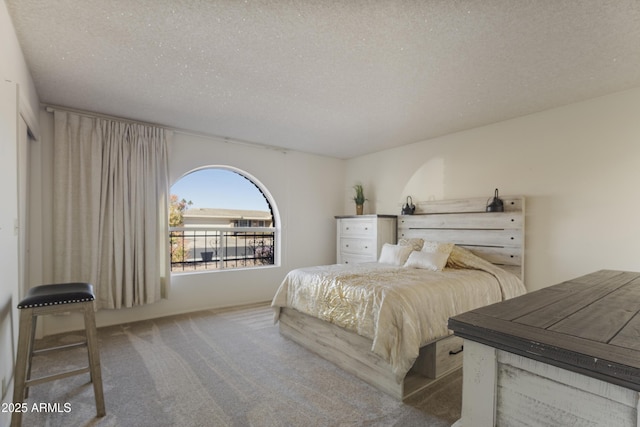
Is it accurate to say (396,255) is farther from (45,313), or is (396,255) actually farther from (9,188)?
(9,188)

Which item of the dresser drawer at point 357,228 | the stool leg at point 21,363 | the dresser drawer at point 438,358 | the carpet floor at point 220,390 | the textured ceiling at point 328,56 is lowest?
the carpet floor at point 220,390

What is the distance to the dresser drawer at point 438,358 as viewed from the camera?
234 centimetres

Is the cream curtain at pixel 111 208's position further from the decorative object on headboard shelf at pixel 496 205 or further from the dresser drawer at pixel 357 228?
the decorative object on headboard shelf at pixel 496 205

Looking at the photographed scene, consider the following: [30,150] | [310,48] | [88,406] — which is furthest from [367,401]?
[30,150]

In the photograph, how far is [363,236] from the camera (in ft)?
15.3

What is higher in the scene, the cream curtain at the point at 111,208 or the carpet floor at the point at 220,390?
the cream curtain at the point at 111,208

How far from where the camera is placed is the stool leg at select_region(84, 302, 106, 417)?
6.12 ft

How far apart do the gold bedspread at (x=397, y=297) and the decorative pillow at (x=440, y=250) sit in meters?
0.10

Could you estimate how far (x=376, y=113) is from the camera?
10.9 ft

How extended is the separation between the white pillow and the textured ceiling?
1553mm

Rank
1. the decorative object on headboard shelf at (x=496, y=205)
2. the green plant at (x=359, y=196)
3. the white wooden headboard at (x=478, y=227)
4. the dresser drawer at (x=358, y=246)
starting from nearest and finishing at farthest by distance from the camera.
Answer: the white wooden headboard at (x=478, y=227), the decorative object on headboard shelf at (x=496, y=205), the dresser drawer at (x=358, y=246), the green plant at (x=359, y=196)

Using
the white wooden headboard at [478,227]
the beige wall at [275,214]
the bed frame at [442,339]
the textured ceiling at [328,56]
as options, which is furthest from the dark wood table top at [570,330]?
the beige wall at [275,214]

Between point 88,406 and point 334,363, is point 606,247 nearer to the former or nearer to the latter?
point 334,363

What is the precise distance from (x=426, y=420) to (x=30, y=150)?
4.29 meters
